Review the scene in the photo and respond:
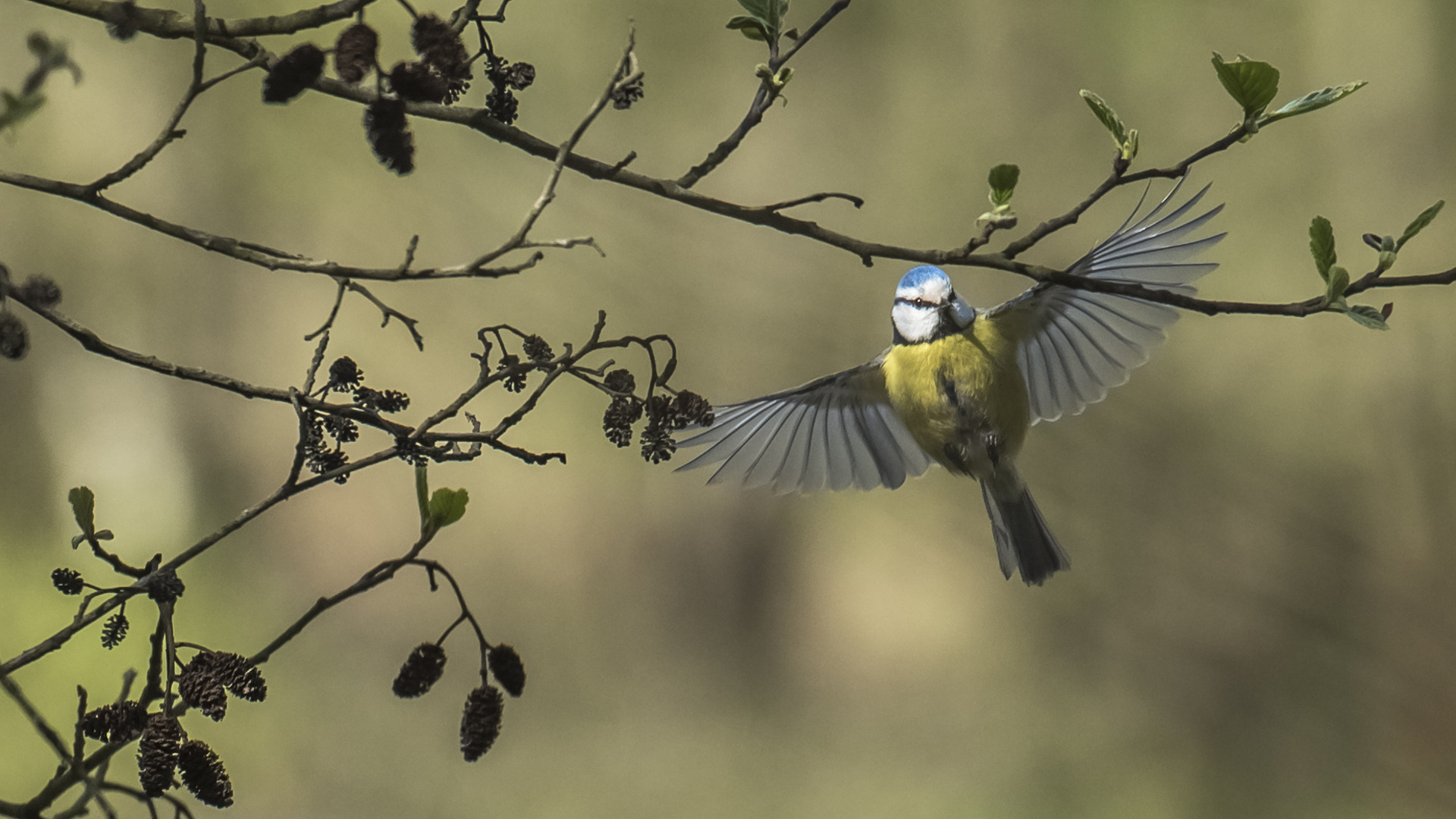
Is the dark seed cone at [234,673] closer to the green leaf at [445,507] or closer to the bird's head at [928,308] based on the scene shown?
the green leaf at [445,507]

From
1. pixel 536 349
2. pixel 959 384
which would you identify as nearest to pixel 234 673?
pixel 536 349

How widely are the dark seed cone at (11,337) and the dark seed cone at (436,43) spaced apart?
19 centimetres

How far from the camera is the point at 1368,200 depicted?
226cm

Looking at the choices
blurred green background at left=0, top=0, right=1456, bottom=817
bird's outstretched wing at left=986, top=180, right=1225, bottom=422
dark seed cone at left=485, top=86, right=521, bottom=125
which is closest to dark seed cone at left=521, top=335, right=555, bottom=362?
dark seed cone at left=485, top=86, right=521, bottom=125

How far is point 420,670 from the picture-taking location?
1.78ft

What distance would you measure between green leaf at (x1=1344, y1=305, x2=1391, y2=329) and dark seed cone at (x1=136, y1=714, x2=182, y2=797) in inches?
22.3

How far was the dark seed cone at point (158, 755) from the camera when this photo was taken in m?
0.47

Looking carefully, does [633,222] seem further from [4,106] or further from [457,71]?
[4,106]

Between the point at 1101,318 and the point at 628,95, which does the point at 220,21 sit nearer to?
the point at 628,95

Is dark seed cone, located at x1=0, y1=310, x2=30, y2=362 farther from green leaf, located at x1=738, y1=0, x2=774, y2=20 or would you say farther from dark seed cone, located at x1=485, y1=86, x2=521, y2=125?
green leaf, located at x1=738, y1=0, x2=774, y2=20

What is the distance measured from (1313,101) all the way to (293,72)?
0.47 m

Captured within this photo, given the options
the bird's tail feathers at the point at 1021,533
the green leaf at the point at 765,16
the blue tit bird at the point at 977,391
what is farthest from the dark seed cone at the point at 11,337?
the bird's tail feathers at the point at 1021,533

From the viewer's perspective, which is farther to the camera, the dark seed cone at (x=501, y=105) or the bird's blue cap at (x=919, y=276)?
the bird's blue cap at (x=919, y=276)

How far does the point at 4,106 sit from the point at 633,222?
2198mm
